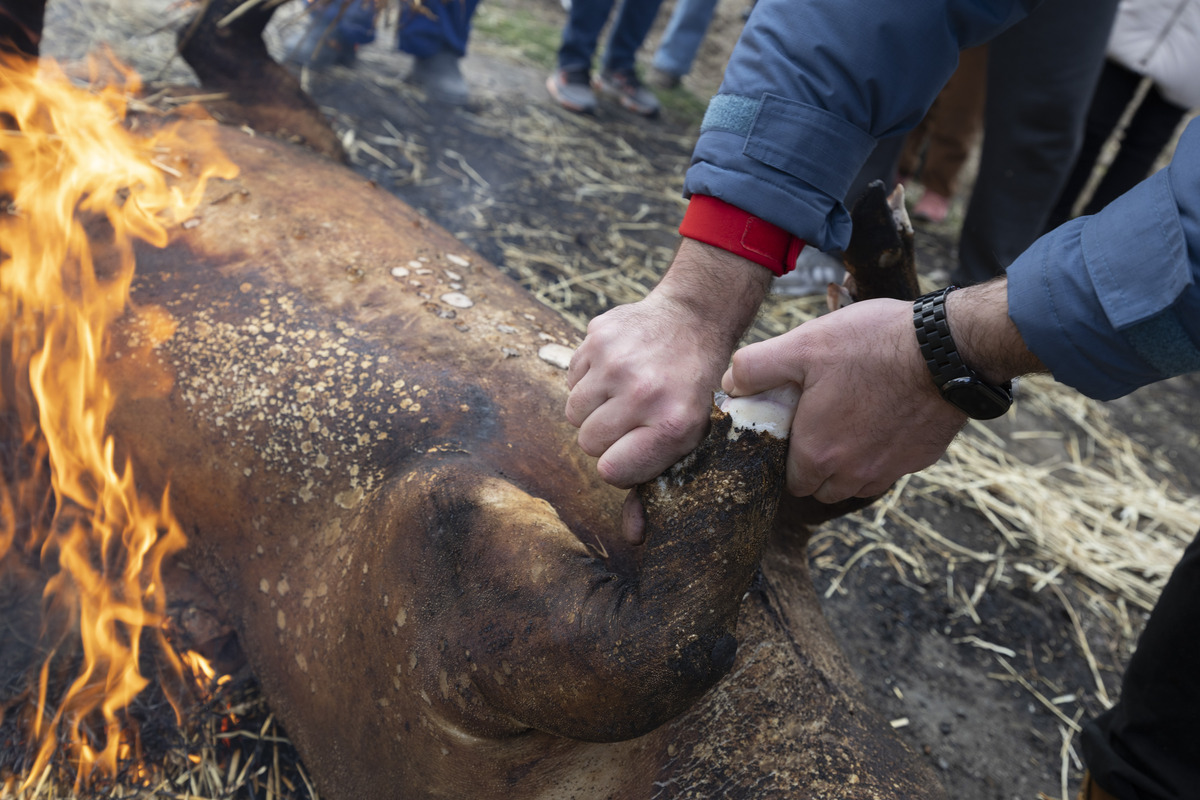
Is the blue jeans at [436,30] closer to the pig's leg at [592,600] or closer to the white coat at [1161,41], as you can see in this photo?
the white coat at [1161,41]

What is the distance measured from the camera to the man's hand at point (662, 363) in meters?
1.34

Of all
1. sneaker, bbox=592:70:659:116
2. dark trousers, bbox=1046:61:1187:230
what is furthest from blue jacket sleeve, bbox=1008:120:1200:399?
sneaker, bbox=592:70:659:116

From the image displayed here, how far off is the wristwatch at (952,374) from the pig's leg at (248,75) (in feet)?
7.09

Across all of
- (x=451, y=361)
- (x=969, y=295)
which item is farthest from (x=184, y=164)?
(x=969, y=295)

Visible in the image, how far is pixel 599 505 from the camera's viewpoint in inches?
62.5

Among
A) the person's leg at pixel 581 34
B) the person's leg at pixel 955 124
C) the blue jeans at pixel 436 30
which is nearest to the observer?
the blue jeans at pixel 436 30

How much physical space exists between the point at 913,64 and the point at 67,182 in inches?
79.7

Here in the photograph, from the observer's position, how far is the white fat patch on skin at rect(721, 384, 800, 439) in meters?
1.38

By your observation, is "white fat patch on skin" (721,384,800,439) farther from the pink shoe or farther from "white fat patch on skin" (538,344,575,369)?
the pink shoe

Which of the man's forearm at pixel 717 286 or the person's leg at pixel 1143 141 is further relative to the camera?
the person's leg at pixel 1143 141

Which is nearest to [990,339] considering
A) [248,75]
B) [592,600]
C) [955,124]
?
[592,600]

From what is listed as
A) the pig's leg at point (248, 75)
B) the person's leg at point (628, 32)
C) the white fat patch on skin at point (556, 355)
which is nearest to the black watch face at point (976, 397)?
the white fat patch on skin at point (556, 355)

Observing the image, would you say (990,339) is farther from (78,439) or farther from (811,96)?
(78,439)

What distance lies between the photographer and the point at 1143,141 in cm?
508
